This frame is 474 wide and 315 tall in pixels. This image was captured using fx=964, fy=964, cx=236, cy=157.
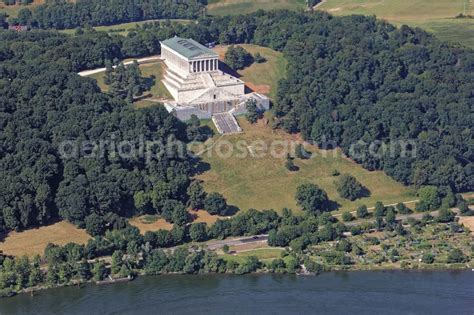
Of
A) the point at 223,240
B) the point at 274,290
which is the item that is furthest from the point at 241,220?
the point at 274,290

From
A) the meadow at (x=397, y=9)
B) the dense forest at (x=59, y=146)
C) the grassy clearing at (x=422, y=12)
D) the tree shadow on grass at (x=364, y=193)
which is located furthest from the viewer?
the meadow at (x=397, y=9)

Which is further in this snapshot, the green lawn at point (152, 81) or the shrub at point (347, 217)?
the green lawn at point (152, 81)

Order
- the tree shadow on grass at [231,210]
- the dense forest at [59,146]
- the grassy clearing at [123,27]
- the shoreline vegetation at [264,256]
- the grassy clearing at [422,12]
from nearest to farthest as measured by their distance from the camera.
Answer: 1. the shoreline vegetation at [264,256]
2. the dense forest at [59,146]
3. the tree shadow on grass at [231,210]
4. the grassy clearing at [123,27]
5. the grassy clearing at [422,12]

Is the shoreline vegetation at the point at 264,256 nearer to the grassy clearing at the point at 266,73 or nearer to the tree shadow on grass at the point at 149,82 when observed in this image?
the grassy clearing at the point at 266,73

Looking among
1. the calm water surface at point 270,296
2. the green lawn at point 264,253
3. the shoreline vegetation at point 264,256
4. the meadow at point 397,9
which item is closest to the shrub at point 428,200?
the shoreline vegetation at point 264,256

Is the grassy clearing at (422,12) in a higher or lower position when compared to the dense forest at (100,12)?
lower

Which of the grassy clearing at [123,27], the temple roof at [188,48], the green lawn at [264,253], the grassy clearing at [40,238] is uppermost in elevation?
the temple roof at [188,48]

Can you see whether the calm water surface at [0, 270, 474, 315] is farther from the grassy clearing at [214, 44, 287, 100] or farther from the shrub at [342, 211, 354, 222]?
the grassy clearing at [214, 44, 287, 100]

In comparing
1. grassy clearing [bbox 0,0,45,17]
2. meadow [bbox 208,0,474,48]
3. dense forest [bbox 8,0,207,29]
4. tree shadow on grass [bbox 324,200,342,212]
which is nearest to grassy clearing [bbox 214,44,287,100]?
dense forest [bbox 8,0,207,29]
